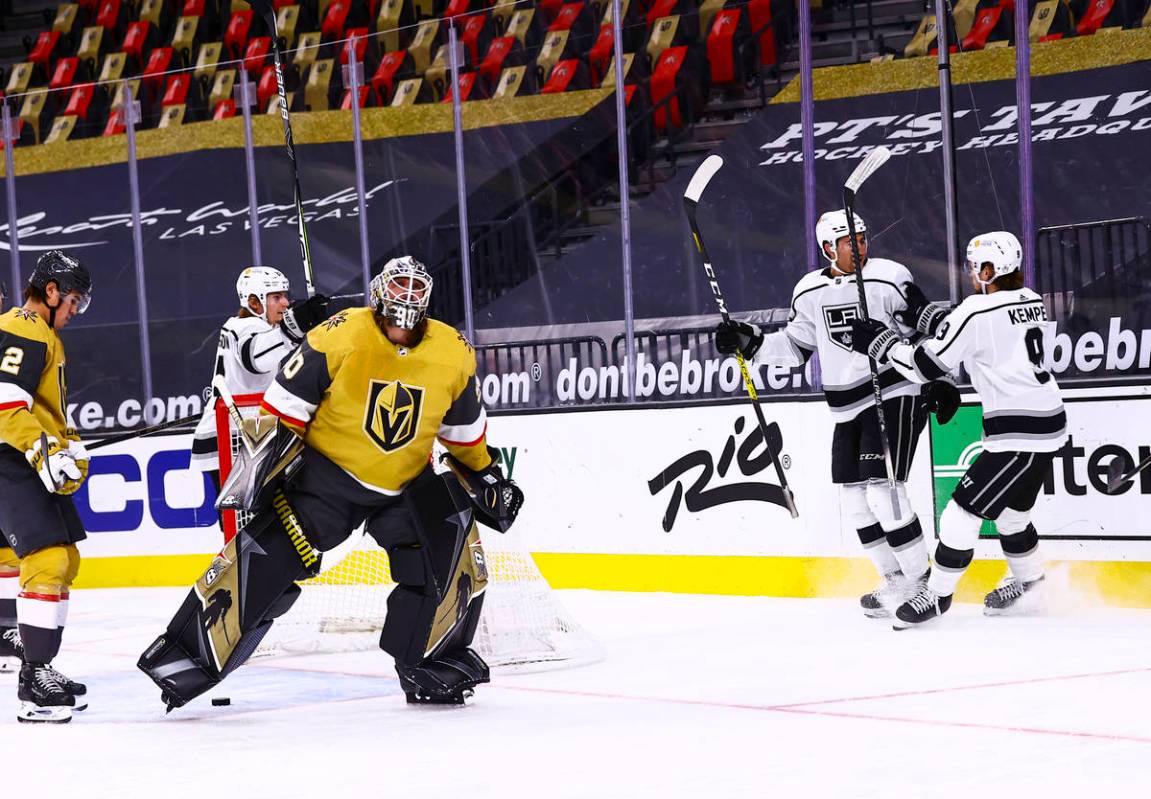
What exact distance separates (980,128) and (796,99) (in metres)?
1.18

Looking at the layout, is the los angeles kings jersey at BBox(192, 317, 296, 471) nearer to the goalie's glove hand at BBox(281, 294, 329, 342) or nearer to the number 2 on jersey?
the goalie's glove hand at BBox(281, 294, 329, 342)

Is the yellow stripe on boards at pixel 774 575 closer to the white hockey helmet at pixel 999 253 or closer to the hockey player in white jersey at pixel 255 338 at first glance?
the hockey player in white jersey at pixel 255 338

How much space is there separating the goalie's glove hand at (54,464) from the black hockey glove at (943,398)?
9.75ft

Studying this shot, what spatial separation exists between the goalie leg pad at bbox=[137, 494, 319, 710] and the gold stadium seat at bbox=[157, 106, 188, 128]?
6.07m

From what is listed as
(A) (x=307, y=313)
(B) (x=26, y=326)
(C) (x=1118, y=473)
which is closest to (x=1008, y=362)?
(C) (x=1118, y=473)

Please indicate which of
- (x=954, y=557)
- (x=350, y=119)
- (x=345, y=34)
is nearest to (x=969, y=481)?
(x=954, y=557)

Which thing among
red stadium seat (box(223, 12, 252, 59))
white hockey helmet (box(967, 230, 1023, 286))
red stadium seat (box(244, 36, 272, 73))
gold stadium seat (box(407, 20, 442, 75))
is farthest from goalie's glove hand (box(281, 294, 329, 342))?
red stadium seat (box(223, 12, 252, 59))

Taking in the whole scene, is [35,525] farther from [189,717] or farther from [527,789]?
[527,789]

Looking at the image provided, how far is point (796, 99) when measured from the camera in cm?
825

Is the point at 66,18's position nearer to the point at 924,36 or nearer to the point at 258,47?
the point at 258,47

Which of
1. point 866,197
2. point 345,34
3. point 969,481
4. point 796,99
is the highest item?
point 345,34

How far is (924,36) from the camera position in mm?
7480

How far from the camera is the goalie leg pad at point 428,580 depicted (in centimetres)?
455

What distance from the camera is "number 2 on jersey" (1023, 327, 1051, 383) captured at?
5.82 m
